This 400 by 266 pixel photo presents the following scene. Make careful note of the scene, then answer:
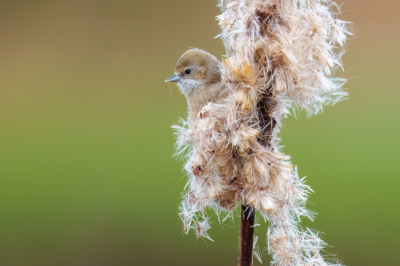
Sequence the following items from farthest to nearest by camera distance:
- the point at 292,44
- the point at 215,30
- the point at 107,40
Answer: the point at 107,40 < the point at 215,30 < the point at 292,44

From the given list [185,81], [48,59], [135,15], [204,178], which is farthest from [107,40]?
[204,178]

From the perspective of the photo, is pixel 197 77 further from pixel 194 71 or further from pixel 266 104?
pixel 266 104

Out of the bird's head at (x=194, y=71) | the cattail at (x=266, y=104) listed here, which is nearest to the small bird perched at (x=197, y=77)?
the bird's head at (x=194, y=71)

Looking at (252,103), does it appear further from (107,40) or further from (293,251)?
(107,40)

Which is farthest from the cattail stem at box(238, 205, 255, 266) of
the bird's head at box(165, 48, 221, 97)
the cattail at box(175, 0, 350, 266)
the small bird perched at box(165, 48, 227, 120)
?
the bird's head at box(165, 48, 221, 97)

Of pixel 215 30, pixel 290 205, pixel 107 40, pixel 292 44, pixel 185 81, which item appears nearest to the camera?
pixel 292 44

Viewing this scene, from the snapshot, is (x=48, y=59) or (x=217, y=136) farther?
(x=48, y=59)

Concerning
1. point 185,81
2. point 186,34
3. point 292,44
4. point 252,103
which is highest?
point 186,34

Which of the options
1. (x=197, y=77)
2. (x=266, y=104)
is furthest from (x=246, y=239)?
(x=197, y=77)

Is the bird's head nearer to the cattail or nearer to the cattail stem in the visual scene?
the cattail
